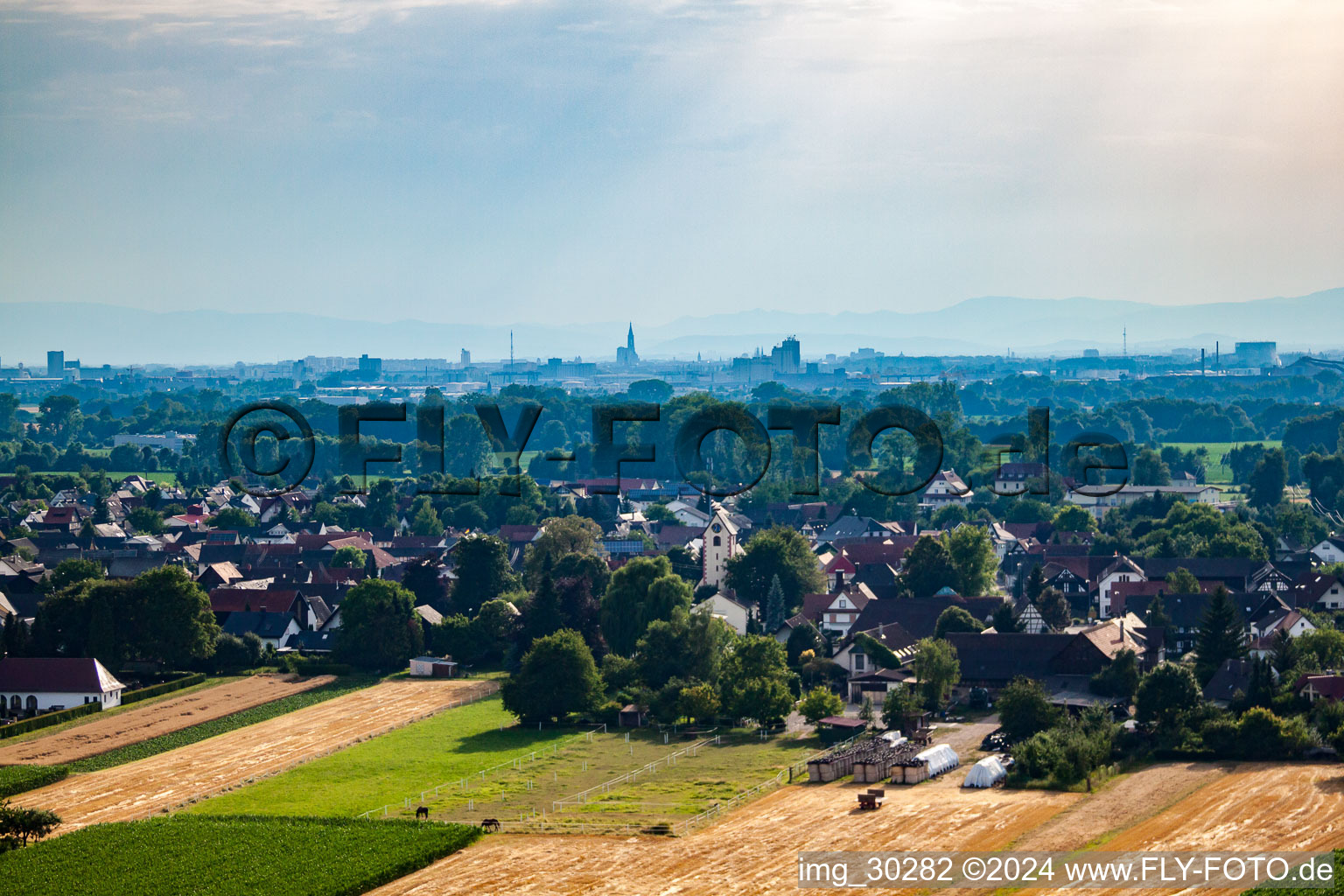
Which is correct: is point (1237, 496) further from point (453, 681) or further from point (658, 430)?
point (453, 681)

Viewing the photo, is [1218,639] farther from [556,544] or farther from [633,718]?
[556,544]

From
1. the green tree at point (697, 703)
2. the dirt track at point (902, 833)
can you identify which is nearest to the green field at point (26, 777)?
the dirt track at point (902, 833)

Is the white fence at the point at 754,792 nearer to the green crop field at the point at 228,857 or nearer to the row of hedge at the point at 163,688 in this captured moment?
the green crop field at the point at 228,857

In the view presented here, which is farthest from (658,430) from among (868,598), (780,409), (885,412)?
(868,598)

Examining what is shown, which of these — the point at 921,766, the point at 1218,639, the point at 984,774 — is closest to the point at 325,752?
the point at 921,766

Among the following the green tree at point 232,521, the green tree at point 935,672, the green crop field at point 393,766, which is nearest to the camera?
the green crop field at point 393,766

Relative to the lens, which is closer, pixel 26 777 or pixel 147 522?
pixel 26 777
